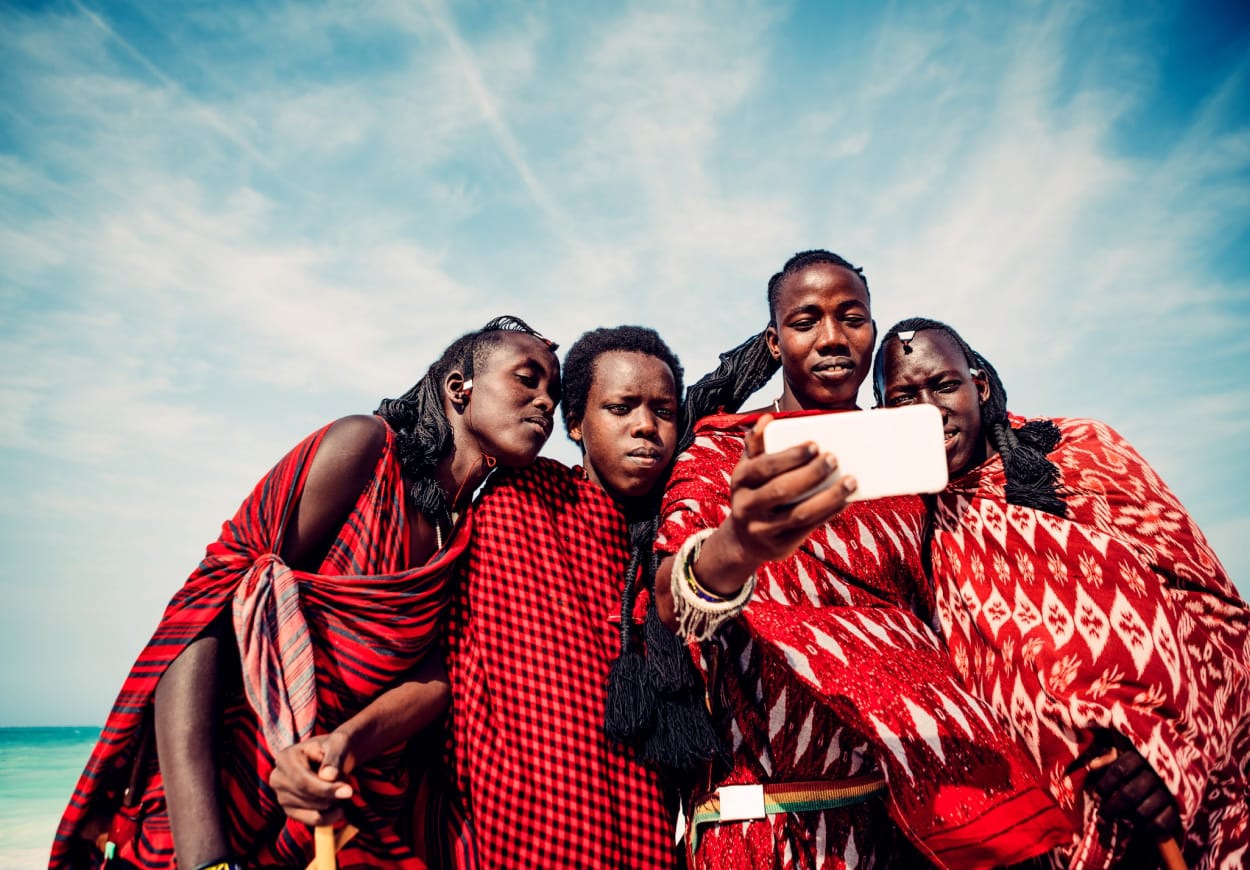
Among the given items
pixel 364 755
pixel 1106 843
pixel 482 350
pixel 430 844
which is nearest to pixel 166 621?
pixel 364 755

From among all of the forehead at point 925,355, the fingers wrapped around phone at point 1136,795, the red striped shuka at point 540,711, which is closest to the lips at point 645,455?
the red striped shuka at point 540,711

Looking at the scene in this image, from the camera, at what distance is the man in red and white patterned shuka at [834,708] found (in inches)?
87.7

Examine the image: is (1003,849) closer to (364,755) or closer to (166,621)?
(364,755)

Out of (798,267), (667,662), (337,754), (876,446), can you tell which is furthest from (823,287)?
(337,754)

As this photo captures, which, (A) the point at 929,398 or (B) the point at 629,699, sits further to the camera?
(A) the point at 929,398

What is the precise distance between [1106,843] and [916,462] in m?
1.79

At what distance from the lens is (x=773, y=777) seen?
2557 millimetres

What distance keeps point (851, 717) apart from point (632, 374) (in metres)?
1.73

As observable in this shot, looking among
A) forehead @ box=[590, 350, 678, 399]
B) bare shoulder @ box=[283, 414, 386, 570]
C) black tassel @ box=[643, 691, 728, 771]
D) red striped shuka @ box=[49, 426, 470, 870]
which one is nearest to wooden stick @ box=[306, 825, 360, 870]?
red striped shuka @ box=[49, 426, 470, 870]

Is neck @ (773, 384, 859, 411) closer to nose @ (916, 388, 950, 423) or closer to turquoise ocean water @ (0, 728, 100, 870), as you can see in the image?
nose @ (916, 388, 950, 423)

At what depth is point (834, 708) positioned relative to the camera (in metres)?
2.42

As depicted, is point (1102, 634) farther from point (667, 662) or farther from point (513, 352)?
point (513, 352)

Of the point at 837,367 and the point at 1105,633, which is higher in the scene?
the point at 837,367

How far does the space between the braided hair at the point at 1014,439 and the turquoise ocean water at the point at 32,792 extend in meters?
8.10
